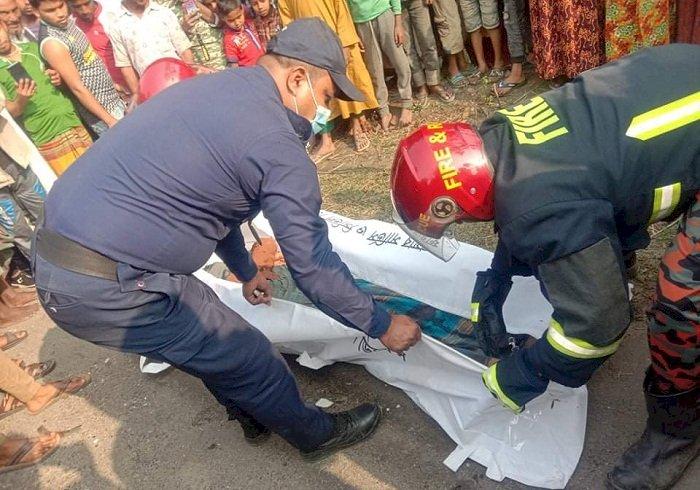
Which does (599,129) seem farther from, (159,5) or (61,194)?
(159,5)

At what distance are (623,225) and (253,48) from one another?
145 inches

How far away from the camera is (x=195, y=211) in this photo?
5.80 feet

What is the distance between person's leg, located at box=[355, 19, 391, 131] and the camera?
15.3 ft

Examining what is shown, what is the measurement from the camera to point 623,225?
1.68 metres

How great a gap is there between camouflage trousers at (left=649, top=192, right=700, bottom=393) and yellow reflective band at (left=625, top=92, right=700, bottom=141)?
22 cm

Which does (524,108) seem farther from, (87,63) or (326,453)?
(87,63)

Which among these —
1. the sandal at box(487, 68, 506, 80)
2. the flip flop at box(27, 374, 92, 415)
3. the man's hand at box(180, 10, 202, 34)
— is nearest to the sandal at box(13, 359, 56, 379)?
the flip flop at box(27, 374, 92, 415)

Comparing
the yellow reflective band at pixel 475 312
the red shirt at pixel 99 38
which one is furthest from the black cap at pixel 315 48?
the red shirt at pixel 99 38

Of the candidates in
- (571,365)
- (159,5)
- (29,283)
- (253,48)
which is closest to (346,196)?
(253,48)

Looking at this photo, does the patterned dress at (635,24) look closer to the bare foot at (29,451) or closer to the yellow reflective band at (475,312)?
the yellow reflective band at (475,312)

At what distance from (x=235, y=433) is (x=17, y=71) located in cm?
295

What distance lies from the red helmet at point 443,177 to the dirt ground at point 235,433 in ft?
3.40

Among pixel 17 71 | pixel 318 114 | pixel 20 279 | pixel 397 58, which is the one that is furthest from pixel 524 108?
pixel 20 279

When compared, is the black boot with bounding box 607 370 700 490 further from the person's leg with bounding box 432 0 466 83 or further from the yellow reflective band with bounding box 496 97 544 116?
the person's leg with bounding box 432 0 466 83
